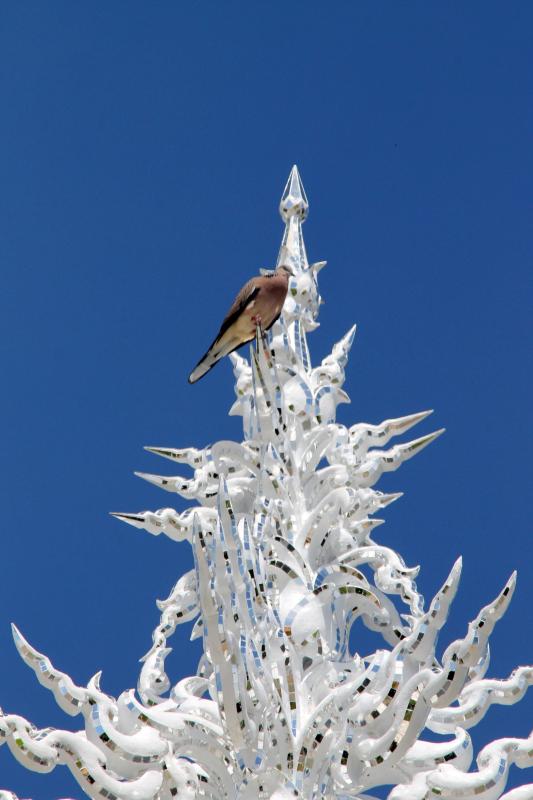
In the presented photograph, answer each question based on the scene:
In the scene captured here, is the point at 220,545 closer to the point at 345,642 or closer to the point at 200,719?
the point at 200,719

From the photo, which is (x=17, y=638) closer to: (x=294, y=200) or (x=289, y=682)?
A: (x=289, y=682)

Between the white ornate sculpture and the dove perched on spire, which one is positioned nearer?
the white ornate sculpture

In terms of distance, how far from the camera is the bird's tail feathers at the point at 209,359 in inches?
397

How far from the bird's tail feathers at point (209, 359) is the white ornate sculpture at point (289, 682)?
0.24 metres

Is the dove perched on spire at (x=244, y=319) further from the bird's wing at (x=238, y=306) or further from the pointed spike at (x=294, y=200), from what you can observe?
the pointed spike at (x=294, y=200)

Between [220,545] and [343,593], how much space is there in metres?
1.81

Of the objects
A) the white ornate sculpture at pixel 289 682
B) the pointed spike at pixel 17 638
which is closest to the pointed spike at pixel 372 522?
the white ornate sculpture at pixel 289 682

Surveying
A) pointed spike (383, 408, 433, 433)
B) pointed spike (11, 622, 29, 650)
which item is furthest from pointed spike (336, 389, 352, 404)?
pointed spike (11, 622, 29, 650)

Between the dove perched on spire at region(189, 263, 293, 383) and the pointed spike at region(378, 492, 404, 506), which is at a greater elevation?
the dove perched on spire at region(189, 263, 293, 383)

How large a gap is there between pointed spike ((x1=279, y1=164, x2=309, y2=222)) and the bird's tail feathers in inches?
105

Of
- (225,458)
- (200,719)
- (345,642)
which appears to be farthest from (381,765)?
(225,458)

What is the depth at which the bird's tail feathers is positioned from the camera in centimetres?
1009

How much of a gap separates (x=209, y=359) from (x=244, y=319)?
1.25 feet

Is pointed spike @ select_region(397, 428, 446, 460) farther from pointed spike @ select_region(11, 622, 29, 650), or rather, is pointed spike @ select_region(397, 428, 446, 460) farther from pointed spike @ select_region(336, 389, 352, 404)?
pointed spike @ select_region(11, 622, 29, 650)
